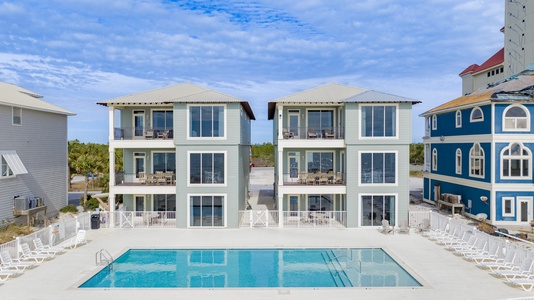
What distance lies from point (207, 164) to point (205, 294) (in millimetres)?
11035

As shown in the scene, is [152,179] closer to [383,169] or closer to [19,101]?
[19,101]

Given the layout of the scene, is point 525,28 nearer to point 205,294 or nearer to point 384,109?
point 384,109

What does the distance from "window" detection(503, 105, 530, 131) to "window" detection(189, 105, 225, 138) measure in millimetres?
17948

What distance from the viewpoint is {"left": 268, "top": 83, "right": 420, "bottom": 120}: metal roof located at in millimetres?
22597

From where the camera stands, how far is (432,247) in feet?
60.7

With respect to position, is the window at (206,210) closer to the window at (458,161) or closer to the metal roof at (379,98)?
the metal roof at (379,98)

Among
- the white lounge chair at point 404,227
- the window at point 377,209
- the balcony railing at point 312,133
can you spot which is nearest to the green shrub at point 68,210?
the balcony railing at point 312,133

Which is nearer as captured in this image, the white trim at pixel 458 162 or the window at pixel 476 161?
the window at pixel 476 161

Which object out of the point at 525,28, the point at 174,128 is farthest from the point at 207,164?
the point at 525,28

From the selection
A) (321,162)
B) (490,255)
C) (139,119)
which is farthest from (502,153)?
(139,119)

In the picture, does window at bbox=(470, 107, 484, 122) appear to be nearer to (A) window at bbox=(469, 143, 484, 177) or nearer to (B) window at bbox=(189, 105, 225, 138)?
(A) window at bbox=(469, 143, 484, 177)

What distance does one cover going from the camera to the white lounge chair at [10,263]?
571 inches

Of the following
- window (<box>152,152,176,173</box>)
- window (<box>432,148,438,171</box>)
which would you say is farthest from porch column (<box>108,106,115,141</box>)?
window (<box>432,148,438,171</box>)

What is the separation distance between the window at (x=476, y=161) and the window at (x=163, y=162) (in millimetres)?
20623
